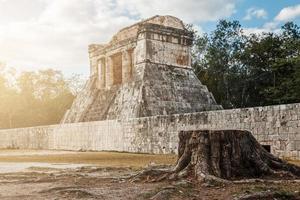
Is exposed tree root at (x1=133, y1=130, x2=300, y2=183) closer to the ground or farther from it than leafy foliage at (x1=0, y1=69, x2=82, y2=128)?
closer to the ground

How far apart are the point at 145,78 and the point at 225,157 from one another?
47.8 ft

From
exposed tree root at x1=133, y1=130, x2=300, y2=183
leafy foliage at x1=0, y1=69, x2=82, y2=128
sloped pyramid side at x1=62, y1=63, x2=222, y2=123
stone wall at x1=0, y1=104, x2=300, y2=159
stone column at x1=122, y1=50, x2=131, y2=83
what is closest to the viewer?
exposed tree root at x1=133, y1=130, x2=300, y2=183

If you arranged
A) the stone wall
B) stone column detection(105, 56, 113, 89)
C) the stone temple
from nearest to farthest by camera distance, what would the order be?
the stone wall, the stone temple, stone column detection(105, 56, 113, 89)

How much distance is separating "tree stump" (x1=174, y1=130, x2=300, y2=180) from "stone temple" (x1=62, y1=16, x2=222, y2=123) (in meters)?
12.5

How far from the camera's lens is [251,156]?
18.9 feet

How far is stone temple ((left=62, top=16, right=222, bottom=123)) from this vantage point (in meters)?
19.8

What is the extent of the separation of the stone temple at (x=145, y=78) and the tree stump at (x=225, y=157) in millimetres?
12512

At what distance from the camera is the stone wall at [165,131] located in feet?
32.7

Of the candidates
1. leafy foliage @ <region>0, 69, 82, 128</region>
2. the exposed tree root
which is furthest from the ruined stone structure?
leafy foliage @ <region>0, 69, 82, 128</region>

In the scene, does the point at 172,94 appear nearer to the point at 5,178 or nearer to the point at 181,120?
the point at 181,120

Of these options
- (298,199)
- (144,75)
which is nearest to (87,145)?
(144,75)

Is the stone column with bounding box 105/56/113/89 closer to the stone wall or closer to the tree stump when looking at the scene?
the stone wall

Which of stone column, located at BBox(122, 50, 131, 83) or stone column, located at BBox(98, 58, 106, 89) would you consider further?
stone column, located at BBox(98, 58, 106, 89)

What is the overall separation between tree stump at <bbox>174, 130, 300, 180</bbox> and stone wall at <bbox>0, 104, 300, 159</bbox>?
4239 mm
